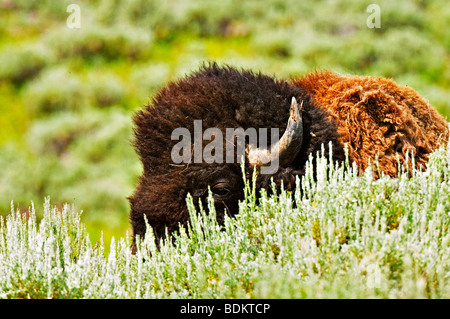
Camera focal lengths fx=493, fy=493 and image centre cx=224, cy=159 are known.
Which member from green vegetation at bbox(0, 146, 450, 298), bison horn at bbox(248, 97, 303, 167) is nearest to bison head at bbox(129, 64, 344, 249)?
bison horn at bbox(248, 97, 303, 167)

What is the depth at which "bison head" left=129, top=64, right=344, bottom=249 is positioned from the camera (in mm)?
4152

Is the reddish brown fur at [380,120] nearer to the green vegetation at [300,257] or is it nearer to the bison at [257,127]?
the bison at [257,127]

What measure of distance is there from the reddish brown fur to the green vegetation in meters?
0.45

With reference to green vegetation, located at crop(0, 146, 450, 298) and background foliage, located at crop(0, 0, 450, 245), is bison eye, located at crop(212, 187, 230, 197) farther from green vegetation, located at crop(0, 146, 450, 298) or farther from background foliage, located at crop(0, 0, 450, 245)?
background foliage, located at crop(0, 0, 450, 245)

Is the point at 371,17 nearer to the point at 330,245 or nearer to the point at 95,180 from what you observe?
the point at 95,180

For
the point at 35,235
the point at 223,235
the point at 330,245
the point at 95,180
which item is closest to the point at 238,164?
the point at 223,235

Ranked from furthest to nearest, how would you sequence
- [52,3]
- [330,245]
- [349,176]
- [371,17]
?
[52,3], [371,17], [349,176], [330,245]

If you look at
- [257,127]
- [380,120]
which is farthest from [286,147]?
[380,120]

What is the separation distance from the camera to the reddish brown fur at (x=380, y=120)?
4293 mm

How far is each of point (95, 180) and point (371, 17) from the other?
12313 millimetres

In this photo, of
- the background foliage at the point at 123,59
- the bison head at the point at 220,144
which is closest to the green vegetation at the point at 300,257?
the bison head at the point at 220,144

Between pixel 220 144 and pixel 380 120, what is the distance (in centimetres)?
145

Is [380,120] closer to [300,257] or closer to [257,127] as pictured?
[257,127]

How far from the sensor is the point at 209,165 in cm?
421
